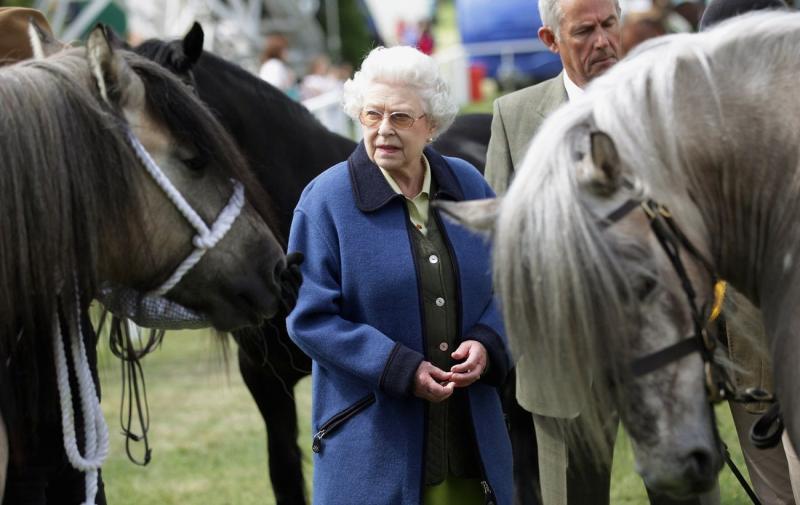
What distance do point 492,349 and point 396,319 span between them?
0.30m

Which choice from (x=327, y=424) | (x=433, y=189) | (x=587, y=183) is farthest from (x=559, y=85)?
(x=587, y=183)

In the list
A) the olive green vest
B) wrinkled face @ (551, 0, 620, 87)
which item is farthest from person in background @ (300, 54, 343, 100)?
the olive green vest

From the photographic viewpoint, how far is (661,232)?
252 centimetres

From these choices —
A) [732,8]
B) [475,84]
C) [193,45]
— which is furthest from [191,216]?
[475,84]

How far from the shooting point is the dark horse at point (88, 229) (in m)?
2.69

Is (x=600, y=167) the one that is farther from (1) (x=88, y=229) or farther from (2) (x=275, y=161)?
(2) (x=275, y=161)

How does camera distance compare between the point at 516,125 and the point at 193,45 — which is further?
the point at 193,45

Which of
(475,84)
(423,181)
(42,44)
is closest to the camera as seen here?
(42,44)

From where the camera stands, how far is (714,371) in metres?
2.60

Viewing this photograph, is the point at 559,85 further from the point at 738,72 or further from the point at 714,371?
the point at 714,371

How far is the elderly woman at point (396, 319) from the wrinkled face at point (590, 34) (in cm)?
74

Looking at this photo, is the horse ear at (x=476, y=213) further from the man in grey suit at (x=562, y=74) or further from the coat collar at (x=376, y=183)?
the man in grey suit at (x=562, y=74)

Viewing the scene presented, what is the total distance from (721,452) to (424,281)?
46.2 inches

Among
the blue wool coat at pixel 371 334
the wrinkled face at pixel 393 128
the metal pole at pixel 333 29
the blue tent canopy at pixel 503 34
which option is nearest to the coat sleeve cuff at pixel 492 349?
the blue wool coat at pixel 371 334
